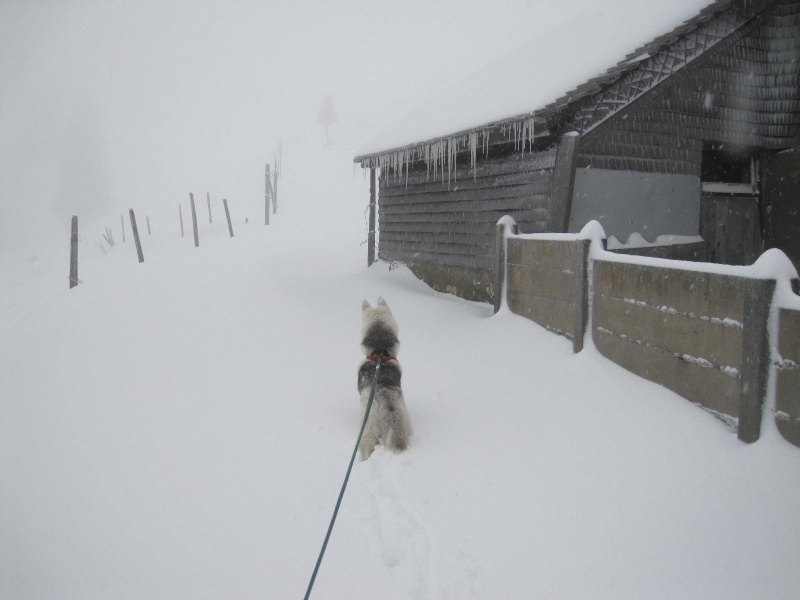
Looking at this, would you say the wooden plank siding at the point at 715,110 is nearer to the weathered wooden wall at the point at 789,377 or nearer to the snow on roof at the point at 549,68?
the snow on roof at the point at 549,68

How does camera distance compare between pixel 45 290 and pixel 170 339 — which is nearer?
pixel 170 339

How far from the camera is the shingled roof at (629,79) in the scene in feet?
22.2

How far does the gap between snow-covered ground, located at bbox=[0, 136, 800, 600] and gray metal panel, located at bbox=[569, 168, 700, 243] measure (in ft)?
8.62

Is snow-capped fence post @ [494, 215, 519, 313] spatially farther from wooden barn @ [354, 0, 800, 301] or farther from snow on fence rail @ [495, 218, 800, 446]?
snow on fence rail @ [495, 218, 800, 446]

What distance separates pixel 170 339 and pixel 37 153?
85647 mm

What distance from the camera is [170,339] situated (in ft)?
24.5

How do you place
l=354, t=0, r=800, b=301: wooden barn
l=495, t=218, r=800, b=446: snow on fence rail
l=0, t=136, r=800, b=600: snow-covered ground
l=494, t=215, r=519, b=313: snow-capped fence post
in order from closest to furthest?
l=0, t=136, r=800, b=600: snow-covered ground < l=495, t=218, r=800, b=446: snow on fence rail < l=494, t=215, r=519, b=313: snow-capped fence post < l=354, t=0, r=800, b=301: wooden barn

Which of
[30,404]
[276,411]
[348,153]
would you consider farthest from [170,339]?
[348,153]

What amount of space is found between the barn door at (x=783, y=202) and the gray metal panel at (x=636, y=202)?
1539 mm

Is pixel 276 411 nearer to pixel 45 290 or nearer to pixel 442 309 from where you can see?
pixel 442 309

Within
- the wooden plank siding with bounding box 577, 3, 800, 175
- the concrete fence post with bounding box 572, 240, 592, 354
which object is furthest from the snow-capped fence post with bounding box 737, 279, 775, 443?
the wooden plank siding with bounding box 577, 3, 800, 175

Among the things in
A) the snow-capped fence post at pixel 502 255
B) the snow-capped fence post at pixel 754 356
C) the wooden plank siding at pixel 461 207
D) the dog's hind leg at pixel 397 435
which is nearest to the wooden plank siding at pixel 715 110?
the wooden plank siding at pixel 461 207

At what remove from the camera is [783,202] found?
333 inches

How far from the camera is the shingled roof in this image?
22.2ft
